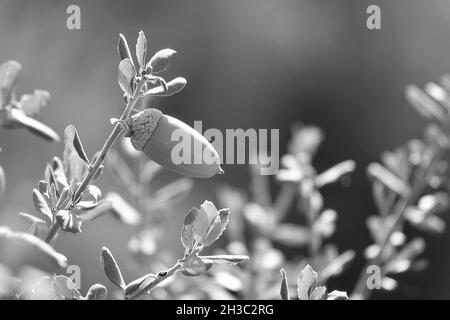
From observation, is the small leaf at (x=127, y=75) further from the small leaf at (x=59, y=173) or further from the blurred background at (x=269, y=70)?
the blurred background at (x=269, y=70)

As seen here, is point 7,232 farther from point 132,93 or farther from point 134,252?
point 134,252

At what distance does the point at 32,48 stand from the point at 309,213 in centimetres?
95

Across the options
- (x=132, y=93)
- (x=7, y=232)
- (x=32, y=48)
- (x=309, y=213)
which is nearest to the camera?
(x=7, y=232)

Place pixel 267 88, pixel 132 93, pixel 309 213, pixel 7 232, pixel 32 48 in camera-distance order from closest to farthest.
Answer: pixel 7 232 < pixel 132 93 < pixel 309 213 < pixel 32 48 < pixel 267 88

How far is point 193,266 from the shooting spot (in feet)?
1.40

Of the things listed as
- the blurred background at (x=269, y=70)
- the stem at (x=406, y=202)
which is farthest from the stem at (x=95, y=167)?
the blurred background at (x=269, y=70)

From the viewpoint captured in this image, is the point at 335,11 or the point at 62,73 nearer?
the point at 62,73

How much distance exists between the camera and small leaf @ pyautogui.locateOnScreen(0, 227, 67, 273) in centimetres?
32

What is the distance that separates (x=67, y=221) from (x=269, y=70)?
1.64 meters

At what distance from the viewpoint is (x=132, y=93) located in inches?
16.6

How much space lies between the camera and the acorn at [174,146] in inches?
17.0

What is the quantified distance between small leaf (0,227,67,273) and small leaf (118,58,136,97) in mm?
122

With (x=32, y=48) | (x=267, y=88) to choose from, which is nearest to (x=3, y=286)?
(x=32, y=48)

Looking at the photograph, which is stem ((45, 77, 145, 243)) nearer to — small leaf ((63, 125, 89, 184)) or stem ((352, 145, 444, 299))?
small leaf ((63, 125, 89, 184))
